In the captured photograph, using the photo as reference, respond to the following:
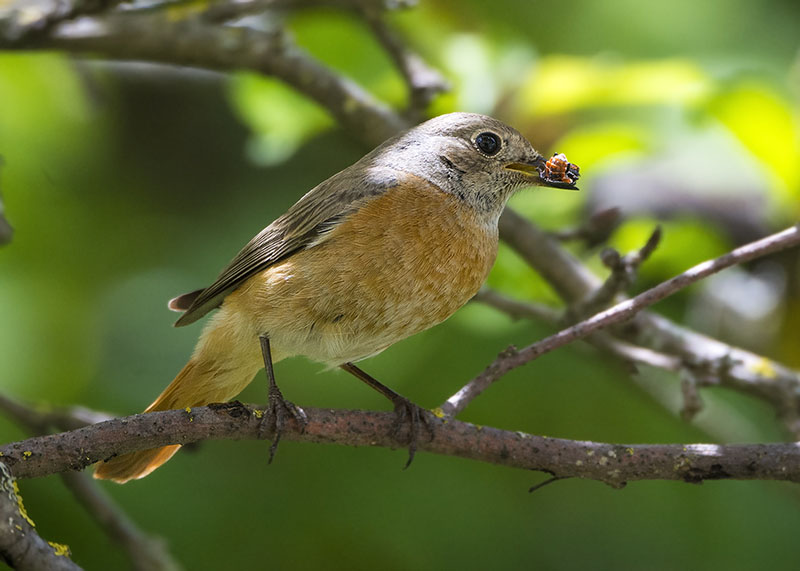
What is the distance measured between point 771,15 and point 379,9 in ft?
10.1

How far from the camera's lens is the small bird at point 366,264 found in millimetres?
3252

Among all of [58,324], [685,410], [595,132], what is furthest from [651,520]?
[58,324]

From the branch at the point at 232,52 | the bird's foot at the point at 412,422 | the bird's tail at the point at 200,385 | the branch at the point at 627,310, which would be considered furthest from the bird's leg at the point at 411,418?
the branch at the point at 232,52

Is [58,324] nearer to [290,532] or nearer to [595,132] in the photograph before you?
[290,532]

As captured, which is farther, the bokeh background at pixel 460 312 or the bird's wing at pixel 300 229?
the bokeh background at pixel 460 312

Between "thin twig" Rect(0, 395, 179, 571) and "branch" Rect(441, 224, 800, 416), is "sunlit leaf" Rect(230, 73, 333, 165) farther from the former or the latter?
"branch" Rect(441, 224, 800, 416)

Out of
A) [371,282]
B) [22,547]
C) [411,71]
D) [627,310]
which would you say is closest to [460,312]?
[411,71]

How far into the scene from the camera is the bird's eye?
3.69 metres

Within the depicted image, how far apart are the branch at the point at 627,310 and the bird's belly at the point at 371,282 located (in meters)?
0.41

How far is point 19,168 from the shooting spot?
17.8 feet

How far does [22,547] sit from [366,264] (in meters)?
1.59

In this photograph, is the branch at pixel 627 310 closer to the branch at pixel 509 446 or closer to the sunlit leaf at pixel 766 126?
the branch at pixel 509 446

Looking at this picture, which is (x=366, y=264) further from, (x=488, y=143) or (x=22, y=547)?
(x=22, y=547)

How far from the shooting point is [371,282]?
322 centimetres
